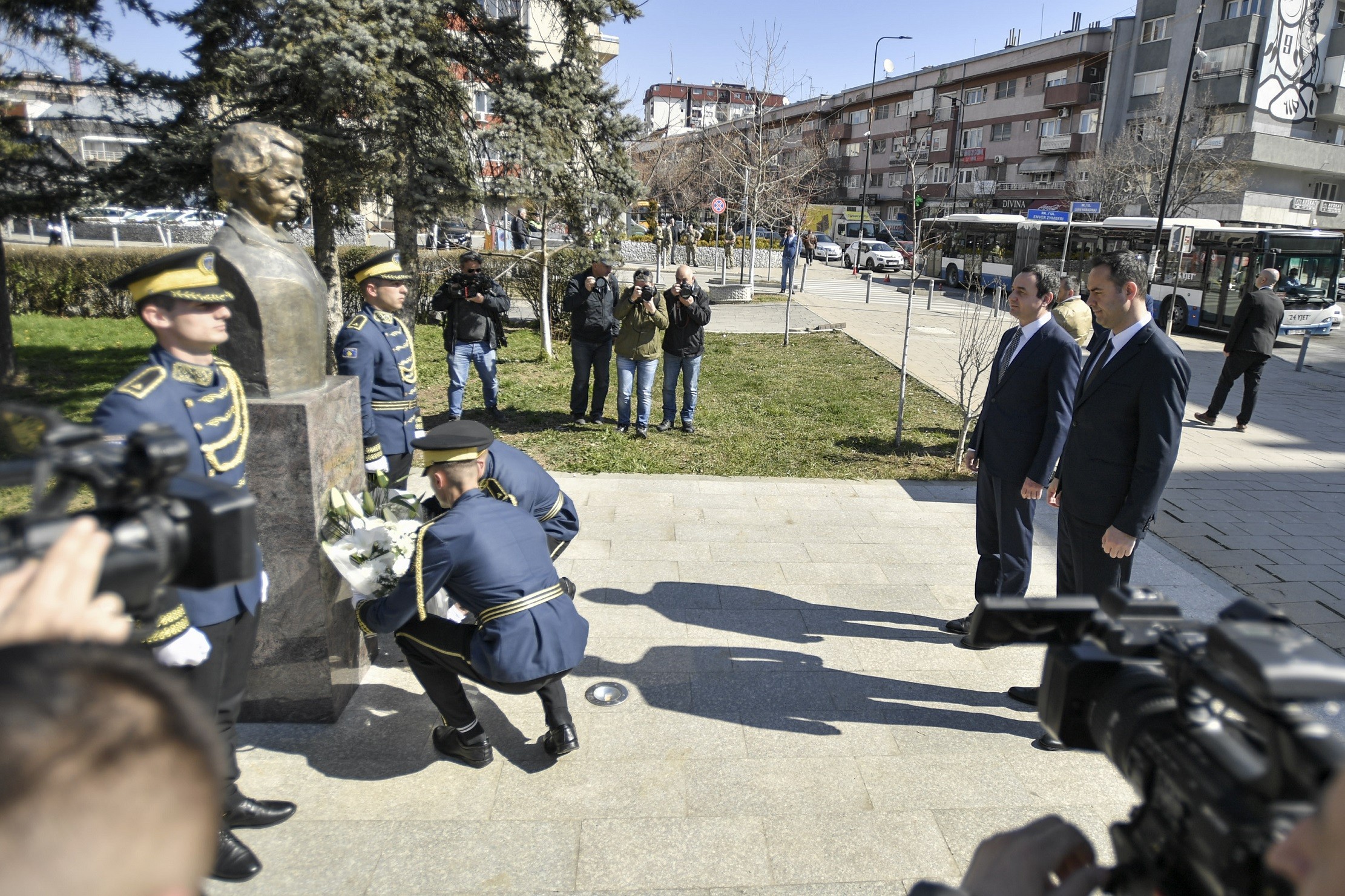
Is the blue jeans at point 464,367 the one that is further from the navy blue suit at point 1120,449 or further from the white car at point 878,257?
the white car at point 878,257

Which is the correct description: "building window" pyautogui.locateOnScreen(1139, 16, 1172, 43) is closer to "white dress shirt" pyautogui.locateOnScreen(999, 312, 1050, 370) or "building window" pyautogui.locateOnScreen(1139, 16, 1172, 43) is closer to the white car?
the white car

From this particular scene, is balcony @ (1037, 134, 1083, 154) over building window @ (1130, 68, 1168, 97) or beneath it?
beneath

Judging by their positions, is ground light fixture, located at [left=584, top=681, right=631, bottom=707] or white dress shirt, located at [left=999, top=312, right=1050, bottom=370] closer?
ground light fixture, located at [left=584, top=681, right=631, bottom=707]

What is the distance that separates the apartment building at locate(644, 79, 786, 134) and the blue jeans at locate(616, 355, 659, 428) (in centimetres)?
535

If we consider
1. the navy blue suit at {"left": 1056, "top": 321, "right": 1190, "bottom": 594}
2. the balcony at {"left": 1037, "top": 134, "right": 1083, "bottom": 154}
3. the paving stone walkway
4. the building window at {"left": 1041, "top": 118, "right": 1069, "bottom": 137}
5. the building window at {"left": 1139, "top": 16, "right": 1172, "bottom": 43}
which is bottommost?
the paving stone walkway

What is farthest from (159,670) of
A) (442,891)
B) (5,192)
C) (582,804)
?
(5,192)

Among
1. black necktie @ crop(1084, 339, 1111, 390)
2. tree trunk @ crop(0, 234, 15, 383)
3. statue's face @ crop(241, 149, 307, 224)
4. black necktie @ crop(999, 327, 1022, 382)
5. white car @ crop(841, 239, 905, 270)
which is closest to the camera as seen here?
statue's face @ crop(241, 149, 307, 224)

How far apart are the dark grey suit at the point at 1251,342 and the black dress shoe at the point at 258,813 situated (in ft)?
36.4

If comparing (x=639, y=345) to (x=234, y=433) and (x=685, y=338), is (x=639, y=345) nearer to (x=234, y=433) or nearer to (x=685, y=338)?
(x=685, y=338)

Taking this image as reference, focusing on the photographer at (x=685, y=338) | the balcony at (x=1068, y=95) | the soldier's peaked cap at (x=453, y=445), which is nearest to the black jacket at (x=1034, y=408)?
the soldier's peaked cap at (x=453, y=445)

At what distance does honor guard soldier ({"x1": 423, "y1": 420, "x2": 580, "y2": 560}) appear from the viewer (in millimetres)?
4074

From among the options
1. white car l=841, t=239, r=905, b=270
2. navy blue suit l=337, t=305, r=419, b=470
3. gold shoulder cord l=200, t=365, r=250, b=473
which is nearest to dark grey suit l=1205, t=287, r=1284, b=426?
navy blue suit l=337, t=305, r=419, b=470

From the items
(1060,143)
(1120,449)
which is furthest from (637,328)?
(1060,143)

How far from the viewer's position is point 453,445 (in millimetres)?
3352
